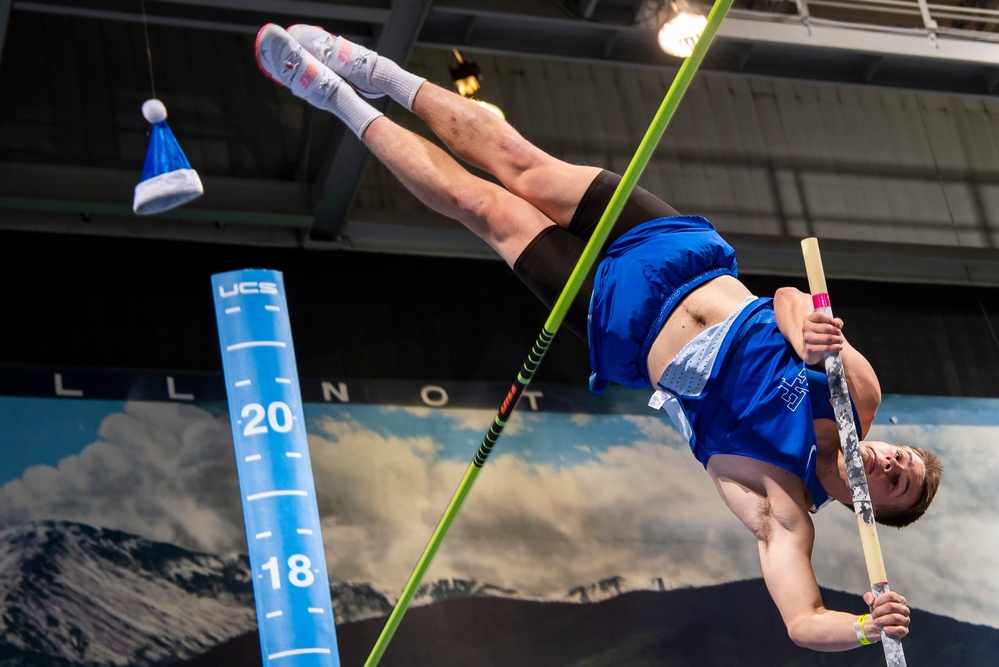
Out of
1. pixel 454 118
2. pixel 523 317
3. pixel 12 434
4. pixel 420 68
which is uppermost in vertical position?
pixel 420 68

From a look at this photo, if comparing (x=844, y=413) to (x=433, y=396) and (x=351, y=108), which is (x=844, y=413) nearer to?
(x=351, y=108)

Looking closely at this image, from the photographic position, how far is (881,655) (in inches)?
261

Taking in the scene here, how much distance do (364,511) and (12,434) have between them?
69.4 inches

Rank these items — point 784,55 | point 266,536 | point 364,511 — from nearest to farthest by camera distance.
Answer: point 266,536 → point 364,511 → point 784,55

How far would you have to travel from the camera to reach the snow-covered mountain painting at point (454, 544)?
5.72m

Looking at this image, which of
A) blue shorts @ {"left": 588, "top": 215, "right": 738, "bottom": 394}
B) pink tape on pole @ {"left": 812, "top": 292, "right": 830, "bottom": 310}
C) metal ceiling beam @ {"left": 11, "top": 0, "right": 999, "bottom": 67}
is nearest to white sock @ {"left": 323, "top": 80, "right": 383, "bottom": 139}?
blue shorts @ {"left": 588, "top": 215, "right": 738, "bottom": 394}

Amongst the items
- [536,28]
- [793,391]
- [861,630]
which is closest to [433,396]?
[536,28]

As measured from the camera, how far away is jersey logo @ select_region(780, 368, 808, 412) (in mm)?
2910

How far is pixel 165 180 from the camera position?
11.8 feet

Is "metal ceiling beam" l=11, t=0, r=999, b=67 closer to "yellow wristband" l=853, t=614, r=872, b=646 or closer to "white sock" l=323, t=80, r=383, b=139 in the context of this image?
"white sock" l=323, t=80, r=383, b=139

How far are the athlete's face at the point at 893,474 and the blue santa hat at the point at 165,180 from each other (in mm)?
2018

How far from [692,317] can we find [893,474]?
0.66 metres

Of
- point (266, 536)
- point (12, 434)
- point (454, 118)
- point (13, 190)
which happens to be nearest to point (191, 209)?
point (13, 190)

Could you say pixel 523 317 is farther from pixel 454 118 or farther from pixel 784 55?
pixel 454 118
